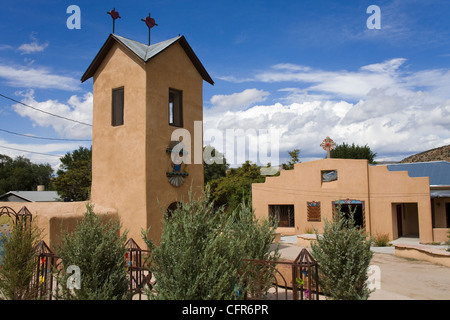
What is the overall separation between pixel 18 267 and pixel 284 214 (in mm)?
24664

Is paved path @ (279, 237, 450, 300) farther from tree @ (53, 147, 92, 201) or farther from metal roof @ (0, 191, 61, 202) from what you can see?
metal roof @ (0, 191, 61, 202)

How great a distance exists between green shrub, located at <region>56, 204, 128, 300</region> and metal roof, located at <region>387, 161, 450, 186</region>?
29.8m

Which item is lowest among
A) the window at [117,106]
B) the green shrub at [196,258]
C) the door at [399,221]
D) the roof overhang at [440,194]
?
the door at [399,221]

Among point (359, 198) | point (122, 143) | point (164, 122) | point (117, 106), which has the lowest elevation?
point (359, 198)

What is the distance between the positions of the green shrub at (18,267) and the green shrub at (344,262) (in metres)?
6.57

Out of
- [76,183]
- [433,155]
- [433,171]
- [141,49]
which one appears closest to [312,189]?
[433,171]

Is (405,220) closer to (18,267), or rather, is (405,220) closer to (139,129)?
(139,129)

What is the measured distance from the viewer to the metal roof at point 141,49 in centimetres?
1413

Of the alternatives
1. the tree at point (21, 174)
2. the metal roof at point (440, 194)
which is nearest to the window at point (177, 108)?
the metal roof at point (440, 194)

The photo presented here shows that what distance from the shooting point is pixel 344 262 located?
803 cm

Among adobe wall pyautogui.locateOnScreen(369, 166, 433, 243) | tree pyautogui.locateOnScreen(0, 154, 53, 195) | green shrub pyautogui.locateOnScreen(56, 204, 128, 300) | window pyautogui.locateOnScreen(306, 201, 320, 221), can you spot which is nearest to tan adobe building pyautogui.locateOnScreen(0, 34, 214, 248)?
green shrub pyautogui.locateOnScreen(56, 204, 128, 300)

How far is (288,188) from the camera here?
99.9 ft

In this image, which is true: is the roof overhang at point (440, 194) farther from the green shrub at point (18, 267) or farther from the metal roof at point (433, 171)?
the green shrub at point (18, 267)
